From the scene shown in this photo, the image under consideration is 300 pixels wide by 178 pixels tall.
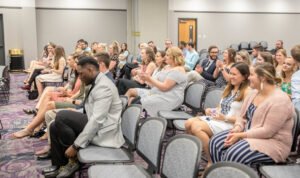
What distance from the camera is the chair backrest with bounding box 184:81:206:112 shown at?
4605 mm

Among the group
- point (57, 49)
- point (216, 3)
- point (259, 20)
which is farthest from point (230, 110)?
point (259, 20)

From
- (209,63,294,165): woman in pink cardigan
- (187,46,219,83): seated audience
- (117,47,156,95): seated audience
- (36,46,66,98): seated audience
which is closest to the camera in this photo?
(209,63,294,165): woman in pink cardigan

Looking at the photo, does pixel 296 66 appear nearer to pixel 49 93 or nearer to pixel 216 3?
→ pixel 49 93

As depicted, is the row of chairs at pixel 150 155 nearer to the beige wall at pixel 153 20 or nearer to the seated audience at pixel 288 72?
the seated audience at pixel 288 72

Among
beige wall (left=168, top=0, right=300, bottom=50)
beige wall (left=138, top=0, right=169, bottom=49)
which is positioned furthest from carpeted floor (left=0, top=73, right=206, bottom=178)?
beige wall (left=168, top=0, right=300, bottom=50)

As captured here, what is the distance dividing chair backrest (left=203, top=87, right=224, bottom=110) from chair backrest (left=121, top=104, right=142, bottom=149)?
1303 mm

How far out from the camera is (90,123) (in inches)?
128

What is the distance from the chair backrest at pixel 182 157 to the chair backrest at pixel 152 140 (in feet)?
0.51

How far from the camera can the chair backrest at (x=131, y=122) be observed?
3.19 meters

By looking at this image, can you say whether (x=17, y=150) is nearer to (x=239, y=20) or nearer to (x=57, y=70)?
(x=57, y=70)

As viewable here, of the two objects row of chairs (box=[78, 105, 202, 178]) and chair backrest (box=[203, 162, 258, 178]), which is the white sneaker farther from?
chair backrest (box=[203, 162, 258, 178])

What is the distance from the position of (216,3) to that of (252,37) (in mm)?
2460

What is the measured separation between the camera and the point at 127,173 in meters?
2.68

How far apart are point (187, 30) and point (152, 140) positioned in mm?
13358
